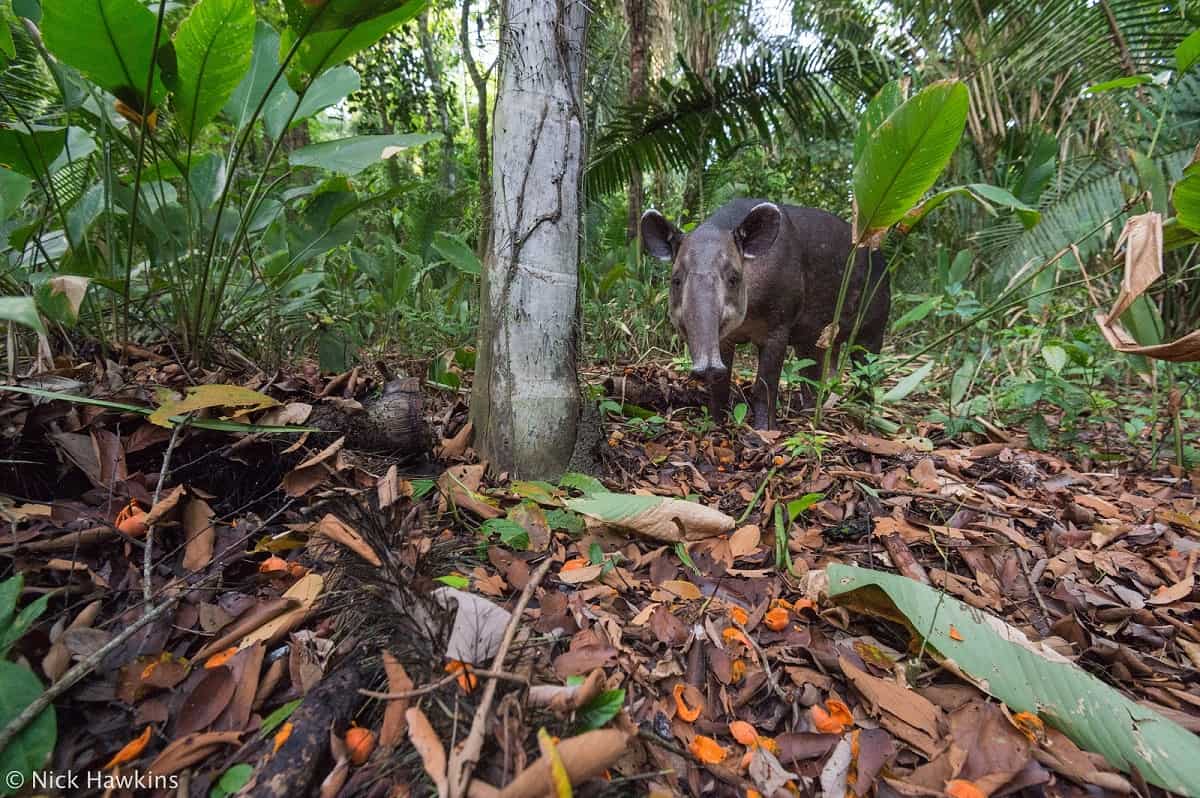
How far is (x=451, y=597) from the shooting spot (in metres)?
0.96

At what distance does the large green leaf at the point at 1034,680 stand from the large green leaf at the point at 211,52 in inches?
76.7

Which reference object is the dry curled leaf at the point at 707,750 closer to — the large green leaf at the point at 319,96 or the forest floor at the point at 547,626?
the forest floor at the point at 547,626

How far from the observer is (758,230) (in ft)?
8.73

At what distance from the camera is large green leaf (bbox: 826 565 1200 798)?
35.9 inches

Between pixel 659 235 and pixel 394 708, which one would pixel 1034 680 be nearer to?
pixel 394 708

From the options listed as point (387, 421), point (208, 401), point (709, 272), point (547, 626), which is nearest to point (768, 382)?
point (709, 272)

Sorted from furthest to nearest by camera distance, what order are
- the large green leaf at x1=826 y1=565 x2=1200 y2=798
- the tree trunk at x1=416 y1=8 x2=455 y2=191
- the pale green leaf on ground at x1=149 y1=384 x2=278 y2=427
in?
the tree trunk at x1=416 y1=8 x2=455 y2=191 < the pale green leaf on ground at x1=149 y1=384 x2=278 y2=427 < the large green leaf at x1=826 y1=565 x2=1200 y2=798

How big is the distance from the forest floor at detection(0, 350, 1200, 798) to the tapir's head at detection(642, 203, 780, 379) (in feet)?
2.41

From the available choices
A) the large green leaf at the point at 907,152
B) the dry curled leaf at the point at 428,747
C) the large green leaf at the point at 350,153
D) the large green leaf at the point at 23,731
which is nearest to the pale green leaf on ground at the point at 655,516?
the dry curled leaf at the point at 428,747

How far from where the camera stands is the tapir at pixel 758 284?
7.95ft

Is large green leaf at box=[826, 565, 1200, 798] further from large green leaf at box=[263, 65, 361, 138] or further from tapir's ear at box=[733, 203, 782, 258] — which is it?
large green leaf at box=[263, 65, 361, 138]

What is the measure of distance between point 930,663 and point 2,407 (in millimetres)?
2030

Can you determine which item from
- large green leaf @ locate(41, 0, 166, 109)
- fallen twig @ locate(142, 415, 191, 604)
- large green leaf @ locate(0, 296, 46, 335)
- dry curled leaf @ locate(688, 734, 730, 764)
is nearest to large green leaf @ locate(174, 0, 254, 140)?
large green leaf @ locate(41, 0, 166, 109)

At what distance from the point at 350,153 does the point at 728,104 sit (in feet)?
13.7
